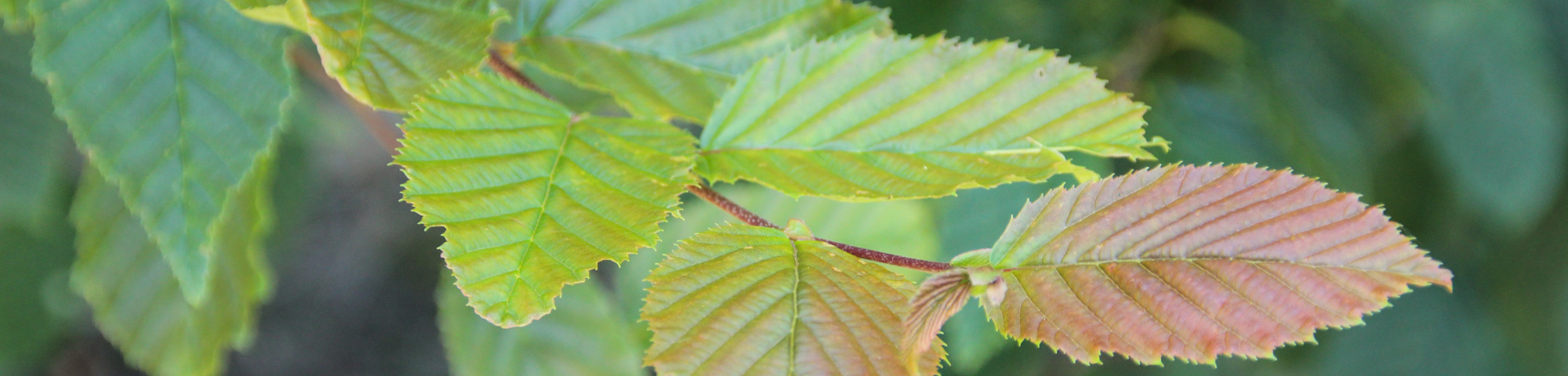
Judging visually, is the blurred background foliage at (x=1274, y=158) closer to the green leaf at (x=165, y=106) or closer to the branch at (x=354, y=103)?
the branch at (x=354, y=103)

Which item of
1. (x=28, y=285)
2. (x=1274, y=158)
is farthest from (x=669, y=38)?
(x=28, y=285)

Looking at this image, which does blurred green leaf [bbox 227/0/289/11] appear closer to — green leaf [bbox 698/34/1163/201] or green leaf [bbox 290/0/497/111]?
green leaf [bbox 290/0/497/111]

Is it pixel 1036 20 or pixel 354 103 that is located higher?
pixel 1036 20

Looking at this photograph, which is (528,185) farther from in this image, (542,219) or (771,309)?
(771,309)

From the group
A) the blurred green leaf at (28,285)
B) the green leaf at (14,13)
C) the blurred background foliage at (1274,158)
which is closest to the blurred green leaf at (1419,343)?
the blurred background foliage at (1274,158)

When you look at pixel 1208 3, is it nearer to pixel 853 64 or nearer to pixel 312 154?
pixel 853 64

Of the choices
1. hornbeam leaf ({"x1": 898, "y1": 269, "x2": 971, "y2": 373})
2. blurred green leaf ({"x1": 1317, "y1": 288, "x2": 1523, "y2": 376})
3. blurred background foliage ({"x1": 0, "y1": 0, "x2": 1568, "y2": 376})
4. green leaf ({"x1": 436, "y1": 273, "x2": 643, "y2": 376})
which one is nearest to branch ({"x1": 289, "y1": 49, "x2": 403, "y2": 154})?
blurred background foliage ({"x1": 0, "y1": 0, "x2": 1568, "y2": 376})
